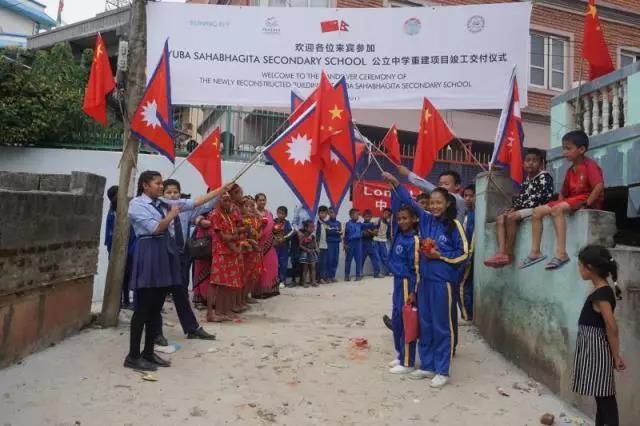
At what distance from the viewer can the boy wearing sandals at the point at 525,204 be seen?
16.8 feet

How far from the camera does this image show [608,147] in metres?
6.41

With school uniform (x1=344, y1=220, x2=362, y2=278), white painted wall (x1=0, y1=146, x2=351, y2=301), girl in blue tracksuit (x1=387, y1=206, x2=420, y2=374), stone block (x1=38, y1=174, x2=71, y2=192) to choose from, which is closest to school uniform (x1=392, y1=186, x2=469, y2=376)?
girl in blue tracksuit (x1=387, y1=206, x2=420, y2=374)

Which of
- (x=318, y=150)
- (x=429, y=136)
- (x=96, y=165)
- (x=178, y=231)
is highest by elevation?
(x=429, y=136)

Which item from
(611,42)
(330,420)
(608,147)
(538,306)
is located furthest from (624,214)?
(611,42)

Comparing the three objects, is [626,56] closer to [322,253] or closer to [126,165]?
[322,253]

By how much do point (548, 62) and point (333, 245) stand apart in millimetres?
8508

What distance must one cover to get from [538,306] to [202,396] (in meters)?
2.86

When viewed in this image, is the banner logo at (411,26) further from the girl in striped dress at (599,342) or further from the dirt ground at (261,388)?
the girl in striped dress at (599,342)

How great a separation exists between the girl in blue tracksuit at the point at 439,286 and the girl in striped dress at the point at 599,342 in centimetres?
126

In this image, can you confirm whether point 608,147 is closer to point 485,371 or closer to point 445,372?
point 485,371

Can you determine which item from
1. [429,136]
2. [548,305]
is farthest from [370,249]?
[548,305]

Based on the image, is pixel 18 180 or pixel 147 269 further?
pixel 18 180

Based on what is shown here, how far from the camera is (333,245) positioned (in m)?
11.4

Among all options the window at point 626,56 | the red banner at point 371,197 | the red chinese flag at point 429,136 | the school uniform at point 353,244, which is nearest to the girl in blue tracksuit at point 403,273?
the red chinese flag at point 429,136
